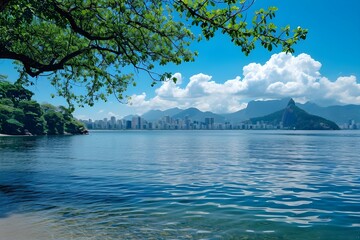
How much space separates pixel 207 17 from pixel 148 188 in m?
14.0

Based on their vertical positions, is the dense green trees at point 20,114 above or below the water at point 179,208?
above

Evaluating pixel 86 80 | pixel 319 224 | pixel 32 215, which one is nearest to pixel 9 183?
pixel 86 80

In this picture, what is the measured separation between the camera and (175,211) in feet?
50.9

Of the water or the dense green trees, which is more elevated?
the dense green trees

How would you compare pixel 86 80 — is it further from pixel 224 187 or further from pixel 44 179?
pixel 224 187

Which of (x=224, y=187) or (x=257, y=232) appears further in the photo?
(x=224, y=187)

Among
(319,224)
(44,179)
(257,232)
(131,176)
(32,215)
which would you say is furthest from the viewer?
(131,176)

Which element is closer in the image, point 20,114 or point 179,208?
point 179,208

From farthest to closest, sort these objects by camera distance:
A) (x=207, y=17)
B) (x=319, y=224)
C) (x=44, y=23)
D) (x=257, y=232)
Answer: (x=44, y=23), (x=319, y=224), (x=257, y=232), (x=207, y=17)

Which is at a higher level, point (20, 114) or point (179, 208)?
point (20, 114)

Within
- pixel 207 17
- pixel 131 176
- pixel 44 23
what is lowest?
pixel 131 176

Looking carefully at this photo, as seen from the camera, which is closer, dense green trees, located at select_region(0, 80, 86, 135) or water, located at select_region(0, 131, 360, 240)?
water, located at select_region(0, 131, 360, 240)

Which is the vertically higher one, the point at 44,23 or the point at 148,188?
the point at 44,23

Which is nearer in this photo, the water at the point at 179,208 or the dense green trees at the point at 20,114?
the water at the point at 179,208
